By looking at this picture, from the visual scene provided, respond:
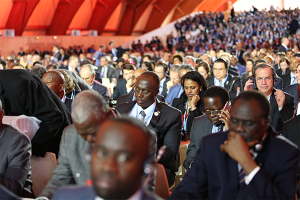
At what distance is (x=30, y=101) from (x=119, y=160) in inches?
87.7

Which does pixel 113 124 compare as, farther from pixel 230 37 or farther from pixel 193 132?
pixel 230 37

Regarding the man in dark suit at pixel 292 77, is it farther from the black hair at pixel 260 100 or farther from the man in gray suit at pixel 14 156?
the man in gray suit at pixel 14 156

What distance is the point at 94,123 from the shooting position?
2.04 metres

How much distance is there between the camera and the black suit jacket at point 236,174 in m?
1.80

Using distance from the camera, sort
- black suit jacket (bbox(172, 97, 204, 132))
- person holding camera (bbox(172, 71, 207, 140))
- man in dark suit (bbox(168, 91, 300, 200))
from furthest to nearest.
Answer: person holding camera (bbox(172, 71, 207, 140))
black suit jacket (bbox(172, 97, 204, 132))
man in dark suit (bbox(168, 91, 300, 200))

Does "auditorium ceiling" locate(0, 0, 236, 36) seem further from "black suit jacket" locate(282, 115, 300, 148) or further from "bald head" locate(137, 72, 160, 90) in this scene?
"black suit jacket" locate(282, 115, 300, 148)

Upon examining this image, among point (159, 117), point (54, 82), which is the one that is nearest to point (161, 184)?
point (159, 117)

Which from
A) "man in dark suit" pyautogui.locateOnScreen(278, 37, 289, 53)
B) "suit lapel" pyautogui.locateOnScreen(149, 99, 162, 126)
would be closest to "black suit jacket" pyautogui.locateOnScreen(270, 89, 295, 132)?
"suit lapel" pyautogui.locateOnScreen(149, 99, 162, 126)

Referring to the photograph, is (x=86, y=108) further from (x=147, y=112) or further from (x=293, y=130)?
(x=293, y=130)

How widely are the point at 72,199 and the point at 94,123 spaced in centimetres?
62

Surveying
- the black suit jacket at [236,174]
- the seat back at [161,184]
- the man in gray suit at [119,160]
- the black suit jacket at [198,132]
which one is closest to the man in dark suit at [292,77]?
the black suit jacket at [198,132]

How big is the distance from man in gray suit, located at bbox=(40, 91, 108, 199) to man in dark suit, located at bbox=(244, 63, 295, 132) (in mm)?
2366

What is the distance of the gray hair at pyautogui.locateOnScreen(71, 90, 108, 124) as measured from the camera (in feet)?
6.68

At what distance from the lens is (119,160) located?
121 cm
